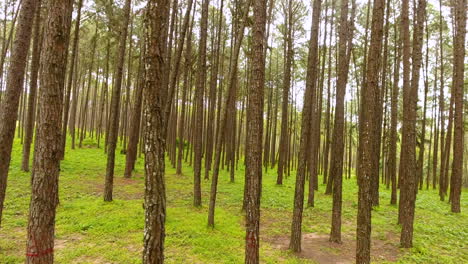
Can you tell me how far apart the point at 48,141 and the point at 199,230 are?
5474 mm

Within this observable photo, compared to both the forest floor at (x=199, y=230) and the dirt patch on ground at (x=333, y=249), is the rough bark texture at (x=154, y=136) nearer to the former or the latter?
the forest floor at (x=199, y=230)

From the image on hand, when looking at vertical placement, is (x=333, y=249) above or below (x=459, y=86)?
below

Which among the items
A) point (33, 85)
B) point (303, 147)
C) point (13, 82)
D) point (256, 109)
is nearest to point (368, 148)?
point (256, 109)

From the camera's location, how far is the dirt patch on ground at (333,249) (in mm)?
7125

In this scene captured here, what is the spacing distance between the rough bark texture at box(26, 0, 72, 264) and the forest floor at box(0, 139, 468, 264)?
2.52 metres

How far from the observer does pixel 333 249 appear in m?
7.75

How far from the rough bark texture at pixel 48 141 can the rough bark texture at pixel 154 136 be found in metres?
1.42

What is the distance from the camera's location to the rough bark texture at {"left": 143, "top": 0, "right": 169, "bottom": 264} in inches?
130

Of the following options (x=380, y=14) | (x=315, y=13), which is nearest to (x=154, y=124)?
(x=380, y=14)

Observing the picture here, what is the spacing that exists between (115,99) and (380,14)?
31.4 feet

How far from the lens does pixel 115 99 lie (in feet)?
34.3

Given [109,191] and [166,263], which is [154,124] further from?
[109,191]

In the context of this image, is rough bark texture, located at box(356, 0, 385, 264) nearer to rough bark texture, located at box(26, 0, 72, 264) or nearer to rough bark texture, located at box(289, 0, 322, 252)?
rough bark texture, located at box(289, 0, 322, 252)

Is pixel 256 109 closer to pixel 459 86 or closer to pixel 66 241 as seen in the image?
pixel 66 241
